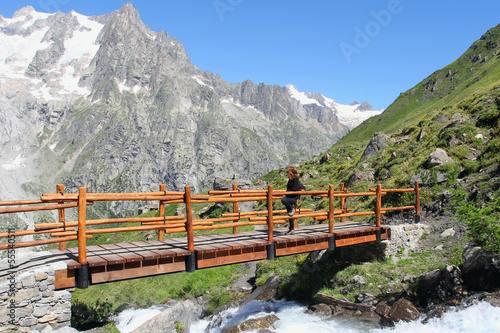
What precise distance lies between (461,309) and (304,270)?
27.6ft

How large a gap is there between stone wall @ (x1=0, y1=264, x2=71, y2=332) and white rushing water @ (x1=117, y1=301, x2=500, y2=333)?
213 inches

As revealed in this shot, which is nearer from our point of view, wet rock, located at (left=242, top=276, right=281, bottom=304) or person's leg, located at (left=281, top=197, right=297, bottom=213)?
person's leg, located at (left=281, top=197, right=297, bottom=213)

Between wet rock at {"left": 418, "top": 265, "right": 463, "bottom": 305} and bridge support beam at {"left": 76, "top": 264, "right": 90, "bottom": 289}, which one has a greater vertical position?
bridge support beam at {"left": 76, "top": 264, "right": 90, "bottom": 289}

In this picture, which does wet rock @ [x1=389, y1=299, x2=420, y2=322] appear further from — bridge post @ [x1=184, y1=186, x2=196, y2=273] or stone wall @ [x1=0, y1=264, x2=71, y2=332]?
stone wall @ [x1=0, y1=264, x2=71, y2=332]

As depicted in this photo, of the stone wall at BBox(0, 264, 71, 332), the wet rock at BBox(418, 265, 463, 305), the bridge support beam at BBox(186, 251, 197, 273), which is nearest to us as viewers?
the stone wall at BBox(0, 264, 71, 332)

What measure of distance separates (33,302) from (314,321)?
403 inches

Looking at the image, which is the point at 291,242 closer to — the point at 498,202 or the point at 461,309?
the point at 461,309

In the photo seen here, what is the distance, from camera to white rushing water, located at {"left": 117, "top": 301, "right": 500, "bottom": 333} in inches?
443

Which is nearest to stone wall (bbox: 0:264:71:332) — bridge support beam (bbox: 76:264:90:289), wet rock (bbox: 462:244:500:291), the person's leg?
bridge support beam (bbox: 76:264:90:289)

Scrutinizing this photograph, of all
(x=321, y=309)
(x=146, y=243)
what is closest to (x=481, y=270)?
(x=321, y=309)

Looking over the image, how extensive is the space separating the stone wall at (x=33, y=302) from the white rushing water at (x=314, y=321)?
540 cm

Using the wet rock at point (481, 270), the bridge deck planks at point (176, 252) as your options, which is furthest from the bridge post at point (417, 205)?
the bridge deck planks at point (176, 252)

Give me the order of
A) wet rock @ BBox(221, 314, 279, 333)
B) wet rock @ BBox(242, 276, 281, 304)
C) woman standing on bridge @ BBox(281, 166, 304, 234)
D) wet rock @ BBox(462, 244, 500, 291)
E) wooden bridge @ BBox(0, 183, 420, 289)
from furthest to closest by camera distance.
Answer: wet rock @ BBox(242, 276, 281, 304) < woman standing on bridge @ BBox(281, 166, 304, 234) < wet rock @ BBox(221, 314, 279, 333) < wet rock @ BBox(462, 244, 500, 291) < wooden bridge @ BBox(0, 183, 420, 289)

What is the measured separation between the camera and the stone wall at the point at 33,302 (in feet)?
28.0
